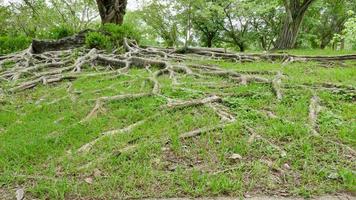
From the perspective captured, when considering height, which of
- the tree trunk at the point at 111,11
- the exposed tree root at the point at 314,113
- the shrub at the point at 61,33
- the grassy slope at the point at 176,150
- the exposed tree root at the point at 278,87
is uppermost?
the tree trunk at the point at 111,11

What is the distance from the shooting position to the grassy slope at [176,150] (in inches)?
109

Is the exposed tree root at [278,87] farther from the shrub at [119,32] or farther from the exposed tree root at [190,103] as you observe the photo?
the shrub at [119,32]

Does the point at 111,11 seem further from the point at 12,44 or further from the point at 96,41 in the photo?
the point at 12,44

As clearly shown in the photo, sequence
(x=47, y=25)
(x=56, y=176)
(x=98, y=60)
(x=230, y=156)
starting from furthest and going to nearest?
(x=47, y=25)
(x=98, y=60)
(x=230, y=156)
(x=56, y=176)

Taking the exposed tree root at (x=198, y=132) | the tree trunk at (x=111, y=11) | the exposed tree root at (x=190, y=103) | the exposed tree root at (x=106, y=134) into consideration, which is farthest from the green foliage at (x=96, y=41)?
the exposed tree root at (x=198, y=132)

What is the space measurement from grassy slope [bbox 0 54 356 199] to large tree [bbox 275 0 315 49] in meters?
8.44

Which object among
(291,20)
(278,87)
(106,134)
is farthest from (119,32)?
(106,134)

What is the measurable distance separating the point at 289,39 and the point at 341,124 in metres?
9.73

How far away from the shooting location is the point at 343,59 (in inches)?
304

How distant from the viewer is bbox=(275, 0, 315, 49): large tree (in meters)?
12.6

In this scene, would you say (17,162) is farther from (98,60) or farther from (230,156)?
(98,60)

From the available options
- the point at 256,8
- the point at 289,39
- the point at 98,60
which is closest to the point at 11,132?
the point at 98,60

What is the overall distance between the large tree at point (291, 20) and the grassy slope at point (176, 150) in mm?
8438

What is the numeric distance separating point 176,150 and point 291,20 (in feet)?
35.0
